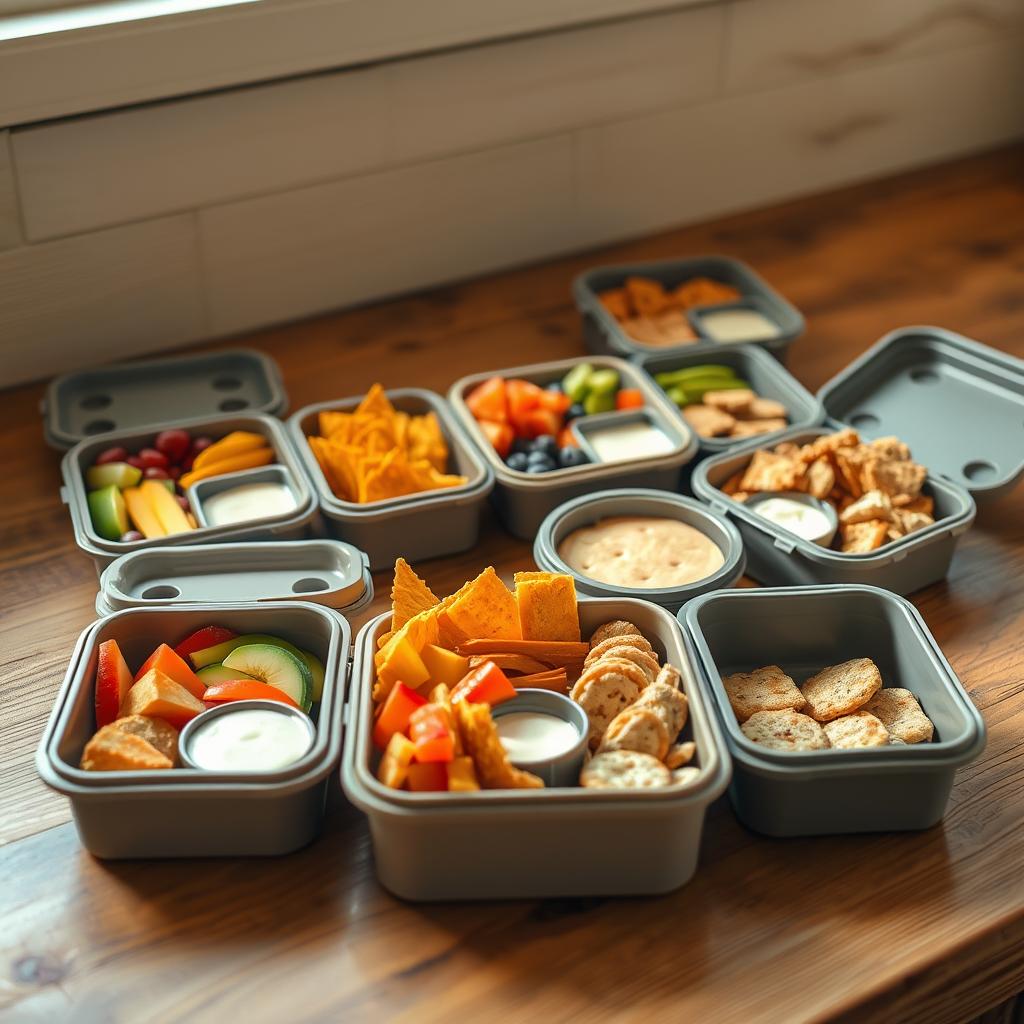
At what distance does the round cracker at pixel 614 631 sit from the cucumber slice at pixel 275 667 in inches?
11.5

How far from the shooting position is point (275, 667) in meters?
1.33

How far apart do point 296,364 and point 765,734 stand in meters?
1.04

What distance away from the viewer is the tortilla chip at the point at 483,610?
132cm

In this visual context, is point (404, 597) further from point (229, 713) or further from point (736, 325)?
point (736, 325)

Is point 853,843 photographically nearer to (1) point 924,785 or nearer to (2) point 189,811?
(1) point 924,785

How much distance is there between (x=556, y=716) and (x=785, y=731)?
0.74ft

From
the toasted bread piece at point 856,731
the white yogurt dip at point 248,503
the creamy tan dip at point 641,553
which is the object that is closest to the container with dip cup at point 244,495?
→ the white yogurt dip at point 248,503

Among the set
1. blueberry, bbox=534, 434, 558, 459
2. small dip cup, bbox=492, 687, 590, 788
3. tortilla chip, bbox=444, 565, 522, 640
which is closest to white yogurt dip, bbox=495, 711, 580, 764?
small dip cup, bbox=492, 687, 590, 788

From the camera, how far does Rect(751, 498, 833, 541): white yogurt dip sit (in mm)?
1575

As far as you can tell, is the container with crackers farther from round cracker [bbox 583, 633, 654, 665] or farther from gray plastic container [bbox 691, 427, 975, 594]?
gray plastic container [bbox 691, 427, 975, 594]

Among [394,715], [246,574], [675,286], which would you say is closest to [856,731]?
[394,715]

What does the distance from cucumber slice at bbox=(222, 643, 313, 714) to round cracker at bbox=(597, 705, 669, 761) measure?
314mm

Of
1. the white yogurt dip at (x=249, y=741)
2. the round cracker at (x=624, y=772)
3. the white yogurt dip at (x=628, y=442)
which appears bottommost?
the white yogurt dip at (x=628, y=442)

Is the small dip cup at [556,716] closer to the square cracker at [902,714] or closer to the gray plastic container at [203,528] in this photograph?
the square cracker at [902,714]
